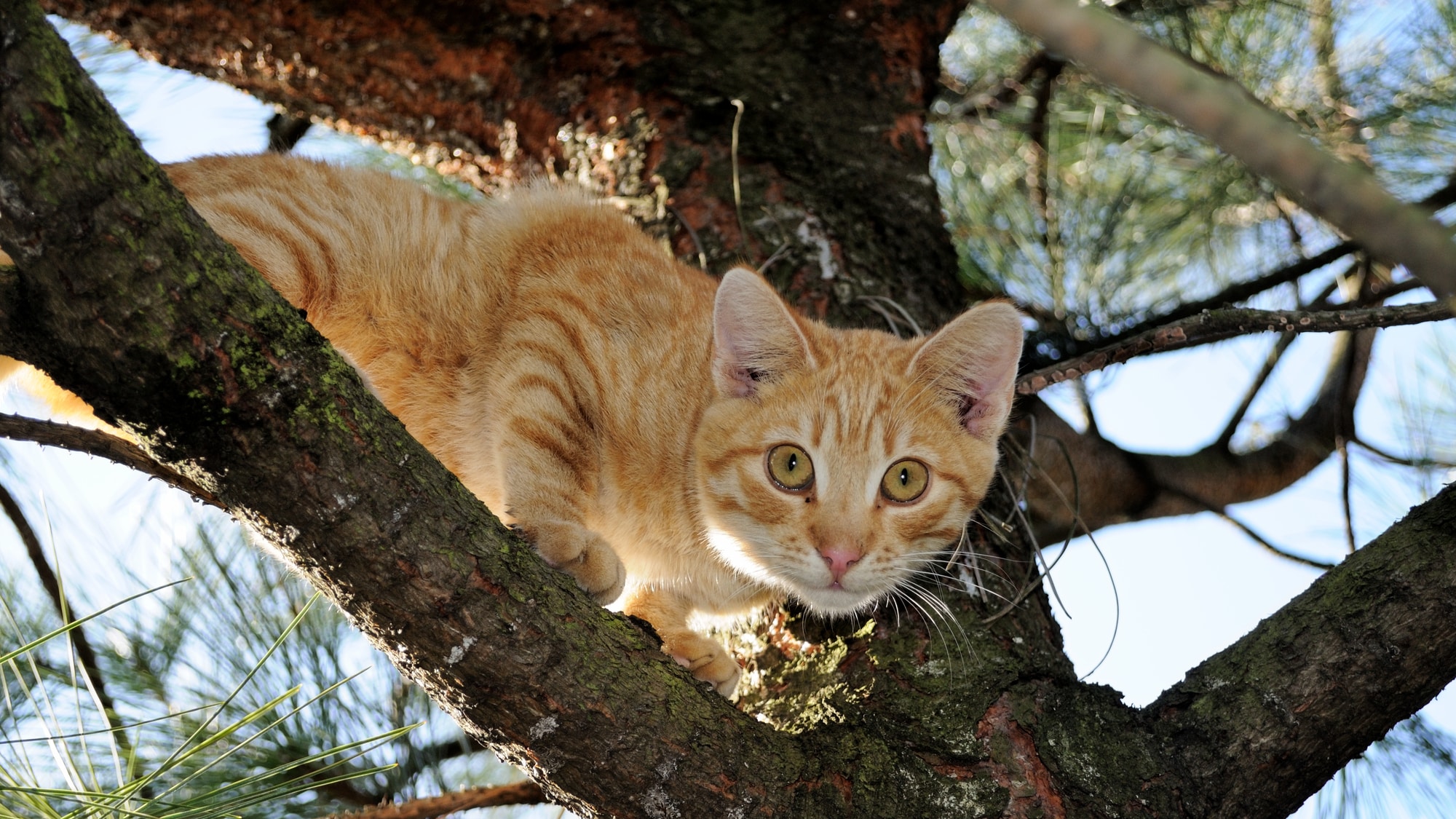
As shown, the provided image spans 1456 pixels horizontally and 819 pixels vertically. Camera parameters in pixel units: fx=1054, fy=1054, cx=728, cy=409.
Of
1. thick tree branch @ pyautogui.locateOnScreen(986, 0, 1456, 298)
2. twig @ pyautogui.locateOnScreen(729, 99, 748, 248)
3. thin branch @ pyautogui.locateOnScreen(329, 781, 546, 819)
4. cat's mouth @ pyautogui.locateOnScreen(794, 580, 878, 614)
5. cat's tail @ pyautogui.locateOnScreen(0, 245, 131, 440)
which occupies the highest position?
twig @ pyautogui.locateOnScreen(729, 99, 748, 248)

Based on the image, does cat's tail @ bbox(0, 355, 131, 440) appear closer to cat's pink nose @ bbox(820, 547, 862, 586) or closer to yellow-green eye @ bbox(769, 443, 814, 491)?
yellow-green eye @ bbox(769, 443, 814, 491)

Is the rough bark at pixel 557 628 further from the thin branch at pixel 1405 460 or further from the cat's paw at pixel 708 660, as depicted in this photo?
the thin branch at pixel 1405 460

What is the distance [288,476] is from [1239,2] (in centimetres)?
332

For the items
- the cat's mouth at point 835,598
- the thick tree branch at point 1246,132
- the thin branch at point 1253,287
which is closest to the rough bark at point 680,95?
the thin branch at point 1253,287

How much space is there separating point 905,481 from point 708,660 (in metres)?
0.58

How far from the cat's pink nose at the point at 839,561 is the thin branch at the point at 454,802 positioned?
0.71 meters

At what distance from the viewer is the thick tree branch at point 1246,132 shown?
73 centimetres

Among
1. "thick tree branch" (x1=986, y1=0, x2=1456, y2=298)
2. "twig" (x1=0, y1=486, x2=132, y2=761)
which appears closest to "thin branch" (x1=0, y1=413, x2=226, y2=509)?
"twig" (x1=0, y1=486, x2=132, y2=761)

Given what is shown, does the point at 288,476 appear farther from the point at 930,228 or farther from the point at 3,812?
the point at 930,228

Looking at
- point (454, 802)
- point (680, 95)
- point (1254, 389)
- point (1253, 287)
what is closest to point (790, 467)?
point (454, 802)

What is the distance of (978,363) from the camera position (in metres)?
2.33

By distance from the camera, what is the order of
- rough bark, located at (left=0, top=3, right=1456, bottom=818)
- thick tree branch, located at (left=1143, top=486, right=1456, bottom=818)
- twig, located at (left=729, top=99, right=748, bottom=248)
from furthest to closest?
twig, located at (left=729, top=99, right=748, bottom=248) < thick tree branch, located at (left=1143, top=486, right=1456, bottom=818) < rough bark, located at (left=0, top=3, right=1456, bottom=818)

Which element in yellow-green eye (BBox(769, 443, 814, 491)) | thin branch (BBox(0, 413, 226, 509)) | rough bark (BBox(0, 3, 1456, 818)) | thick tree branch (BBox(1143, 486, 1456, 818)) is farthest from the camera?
yellow-green eye (BBox(769, 443, 814, 491))

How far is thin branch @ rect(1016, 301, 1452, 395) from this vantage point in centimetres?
179
